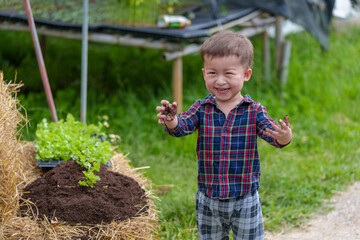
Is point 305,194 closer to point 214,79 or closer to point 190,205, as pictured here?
point 190,205

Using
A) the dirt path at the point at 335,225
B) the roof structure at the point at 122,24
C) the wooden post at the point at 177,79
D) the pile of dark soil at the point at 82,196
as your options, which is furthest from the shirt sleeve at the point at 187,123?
the wooden post at the point at 177,79

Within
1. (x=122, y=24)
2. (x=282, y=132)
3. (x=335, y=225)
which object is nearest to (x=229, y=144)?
(x=282, y=132)

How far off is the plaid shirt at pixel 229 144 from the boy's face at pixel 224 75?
91mm

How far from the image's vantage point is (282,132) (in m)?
2.11

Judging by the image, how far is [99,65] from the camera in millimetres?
6621

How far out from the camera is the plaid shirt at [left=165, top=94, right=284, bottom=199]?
2.33 m

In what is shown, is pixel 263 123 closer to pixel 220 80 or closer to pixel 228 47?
pixel 220 80

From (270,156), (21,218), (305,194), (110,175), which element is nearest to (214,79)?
(110,175)

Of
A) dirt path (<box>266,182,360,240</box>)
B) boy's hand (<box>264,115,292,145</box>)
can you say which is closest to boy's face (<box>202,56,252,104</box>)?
boy's hand (<box>264,115,292,145</box>)

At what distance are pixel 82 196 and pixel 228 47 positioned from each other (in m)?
1.15

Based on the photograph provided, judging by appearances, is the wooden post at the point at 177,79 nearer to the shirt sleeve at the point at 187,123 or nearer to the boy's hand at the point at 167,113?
the shirt sleeve at the point at 187,123

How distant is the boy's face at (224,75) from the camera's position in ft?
7.30

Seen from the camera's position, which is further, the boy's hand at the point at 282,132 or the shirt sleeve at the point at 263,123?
the shirt sleeve at the point at 263,123

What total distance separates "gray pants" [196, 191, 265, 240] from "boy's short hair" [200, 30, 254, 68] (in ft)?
2.31
